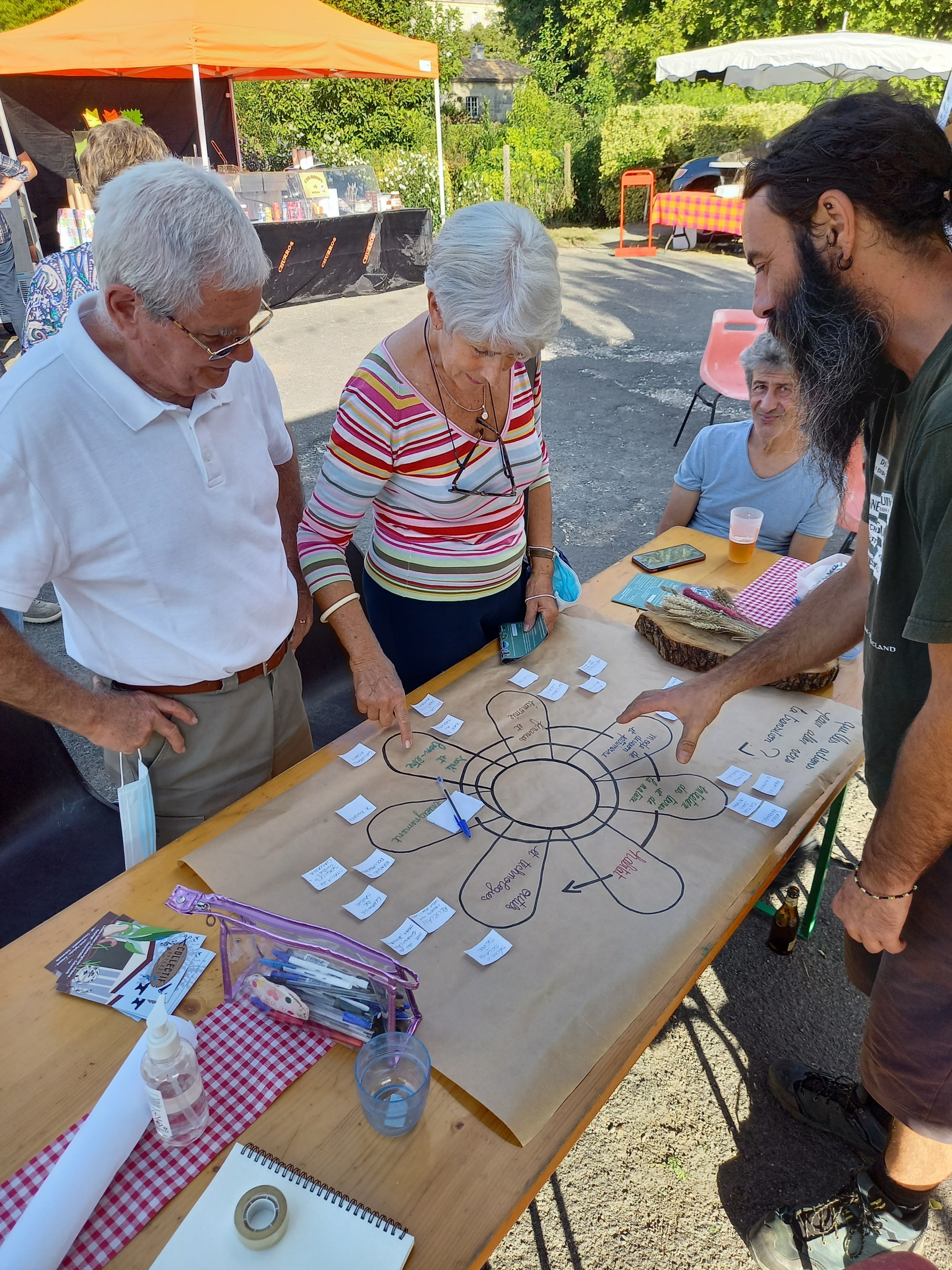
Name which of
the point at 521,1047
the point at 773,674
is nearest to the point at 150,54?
the point at 773,674

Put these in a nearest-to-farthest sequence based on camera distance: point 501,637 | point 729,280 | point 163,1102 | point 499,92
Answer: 1. point 163,1102
2. point 501,637
3. point 729,280
4. point 499,92

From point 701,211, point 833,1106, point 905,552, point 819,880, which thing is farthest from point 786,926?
point 701,211

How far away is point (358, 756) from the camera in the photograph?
1809mm

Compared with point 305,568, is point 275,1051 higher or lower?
lower

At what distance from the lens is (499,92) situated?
35125 mm

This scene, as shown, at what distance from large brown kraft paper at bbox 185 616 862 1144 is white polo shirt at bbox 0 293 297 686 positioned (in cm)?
41

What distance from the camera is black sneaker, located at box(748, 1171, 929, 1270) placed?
1703 mm

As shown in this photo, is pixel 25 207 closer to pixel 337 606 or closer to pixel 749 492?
pixel 749 492

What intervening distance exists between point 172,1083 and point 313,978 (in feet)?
0.80

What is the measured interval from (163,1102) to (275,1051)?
20 cm

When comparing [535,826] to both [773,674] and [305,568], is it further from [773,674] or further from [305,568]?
[305,568]

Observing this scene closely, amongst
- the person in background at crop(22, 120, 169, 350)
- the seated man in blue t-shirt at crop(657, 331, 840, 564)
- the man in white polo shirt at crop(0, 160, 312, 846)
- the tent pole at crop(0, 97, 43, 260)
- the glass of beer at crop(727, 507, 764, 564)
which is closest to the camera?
the man in white polo shirt at crop(0, 160, 312, 846)

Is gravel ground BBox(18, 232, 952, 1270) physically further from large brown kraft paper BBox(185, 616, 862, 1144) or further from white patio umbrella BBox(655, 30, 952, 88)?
white patio umbrella BBox(655, 30, 952, 88)

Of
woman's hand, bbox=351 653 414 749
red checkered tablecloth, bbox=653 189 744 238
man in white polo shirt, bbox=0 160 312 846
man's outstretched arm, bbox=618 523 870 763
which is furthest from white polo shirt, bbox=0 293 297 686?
red checkered tablecloth, bbox=653 189 744 238
